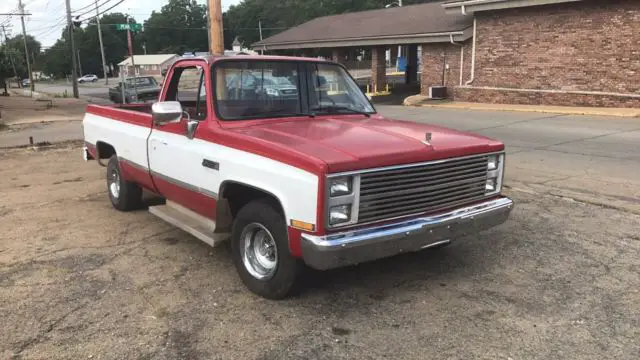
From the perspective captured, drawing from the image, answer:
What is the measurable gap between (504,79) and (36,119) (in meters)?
18.9

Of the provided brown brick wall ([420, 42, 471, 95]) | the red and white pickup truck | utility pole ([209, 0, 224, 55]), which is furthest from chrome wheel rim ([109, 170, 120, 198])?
brown brick wall ([420, 42, 471, 95])

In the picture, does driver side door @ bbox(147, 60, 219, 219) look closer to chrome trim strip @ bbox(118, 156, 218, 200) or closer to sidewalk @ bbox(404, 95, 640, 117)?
chrome trim strip @ bbox(118, 156, 218, 200)

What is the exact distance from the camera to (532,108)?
1977cm

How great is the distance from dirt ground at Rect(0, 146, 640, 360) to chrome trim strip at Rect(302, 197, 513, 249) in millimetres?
605

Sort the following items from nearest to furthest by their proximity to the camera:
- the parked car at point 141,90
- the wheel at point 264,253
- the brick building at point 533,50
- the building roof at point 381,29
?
1. the wheel at point 264,253
2. the brick building at point 533,50
3. the building roof at point 381,29
4. the parked car at point 141,90

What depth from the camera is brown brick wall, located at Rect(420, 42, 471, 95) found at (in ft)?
81.9

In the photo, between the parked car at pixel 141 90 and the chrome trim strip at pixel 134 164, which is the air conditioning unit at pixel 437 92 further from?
the chrome trim strip at pixel 134 164

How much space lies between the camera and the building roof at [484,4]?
817 inches

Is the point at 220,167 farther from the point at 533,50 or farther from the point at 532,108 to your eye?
the point at 533,50

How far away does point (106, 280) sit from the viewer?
464 cm

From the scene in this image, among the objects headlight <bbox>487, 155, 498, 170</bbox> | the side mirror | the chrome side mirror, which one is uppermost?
the side mirror

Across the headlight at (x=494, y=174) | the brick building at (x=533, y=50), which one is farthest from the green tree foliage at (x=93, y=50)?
the headlight at (x=494, y=174)

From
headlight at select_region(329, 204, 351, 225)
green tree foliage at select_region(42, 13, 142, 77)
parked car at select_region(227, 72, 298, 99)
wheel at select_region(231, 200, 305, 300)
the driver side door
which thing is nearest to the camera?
headlight at select_region(329, 204, 351, 225)

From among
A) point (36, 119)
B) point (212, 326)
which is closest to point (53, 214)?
point (212, 326)
